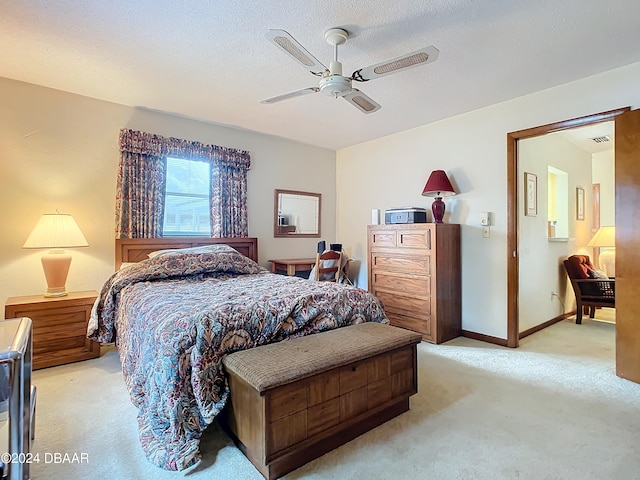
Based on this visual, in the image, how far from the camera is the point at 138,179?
349cm

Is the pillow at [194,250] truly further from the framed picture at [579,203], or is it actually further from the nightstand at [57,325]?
the framed picture at [579,203]

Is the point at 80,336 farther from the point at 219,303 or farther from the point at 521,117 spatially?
the point at 521,117

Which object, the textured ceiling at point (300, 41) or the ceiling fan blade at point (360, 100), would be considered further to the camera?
the ceiling fan blade at point (360, 100)

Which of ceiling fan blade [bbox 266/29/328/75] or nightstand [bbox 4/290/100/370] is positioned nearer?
ceiling fan blade [bbox 266/29/328/75]

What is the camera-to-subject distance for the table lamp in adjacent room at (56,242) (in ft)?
9.30

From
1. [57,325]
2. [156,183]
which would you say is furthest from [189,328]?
[156,183]

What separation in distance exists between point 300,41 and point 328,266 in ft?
8.16

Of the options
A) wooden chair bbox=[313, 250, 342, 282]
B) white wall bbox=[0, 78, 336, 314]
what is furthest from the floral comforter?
wooden chair bbox=[313, 250, 342, 282]

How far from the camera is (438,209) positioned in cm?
371

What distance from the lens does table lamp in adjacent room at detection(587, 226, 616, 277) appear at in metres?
4.46

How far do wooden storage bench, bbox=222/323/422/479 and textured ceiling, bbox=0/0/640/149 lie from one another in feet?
6.46

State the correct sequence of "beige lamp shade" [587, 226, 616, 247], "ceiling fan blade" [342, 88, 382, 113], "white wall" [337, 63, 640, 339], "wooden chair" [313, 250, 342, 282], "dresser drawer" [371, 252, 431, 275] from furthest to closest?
"beige lamp shade" [587, 226, 616, 247] → "wooden chair" [313, 250, 342, 282] → "dresser drawer" [371, 252, 431, 275] → "white wall" [337, 63, 640, 339] → "ceiling fan blade" [342, 88, 382, 113]

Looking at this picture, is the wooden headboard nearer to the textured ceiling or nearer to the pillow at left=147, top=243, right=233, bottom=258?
the pillow at left=147, top=243, right=233, bottom=258

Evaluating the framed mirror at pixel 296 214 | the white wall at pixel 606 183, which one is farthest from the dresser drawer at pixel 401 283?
the white wall at pixel 606 183
